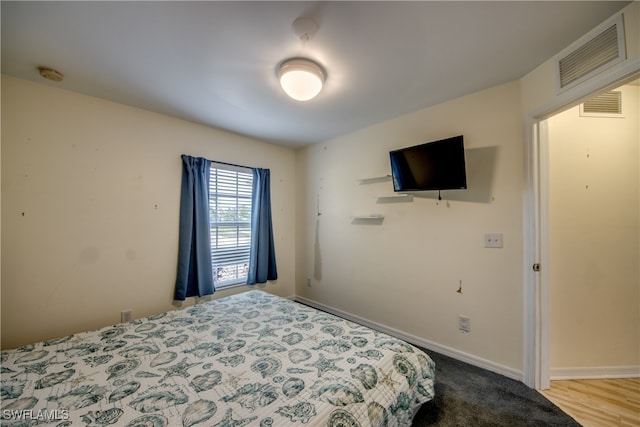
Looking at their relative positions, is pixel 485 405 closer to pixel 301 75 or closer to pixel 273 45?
pixel 301 75

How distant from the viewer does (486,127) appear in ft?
6.89

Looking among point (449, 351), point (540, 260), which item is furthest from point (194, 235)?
point (540, 260)

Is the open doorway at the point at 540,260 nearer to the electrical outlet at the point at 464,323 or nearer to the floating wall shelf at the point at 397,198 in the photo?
the electrical outlet at the point at 464,323

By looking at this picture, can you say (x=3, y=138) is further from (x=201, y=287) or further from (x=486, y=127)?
(x=486, y=127)

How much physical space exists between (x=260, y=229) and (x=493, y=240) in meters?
2.64

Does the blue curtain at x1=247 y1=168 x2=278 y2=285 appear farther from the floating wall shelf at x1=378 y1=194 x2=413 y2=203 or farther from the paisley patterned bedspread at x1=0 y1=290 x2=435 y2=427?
the floating wall shelf at x1=378 y1=194 x2=413 y2=203

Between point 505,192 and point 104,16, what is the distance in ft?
9.63

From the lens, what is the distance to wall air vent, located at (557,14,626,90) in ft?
4.31

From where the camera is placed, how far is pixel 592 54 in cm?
144

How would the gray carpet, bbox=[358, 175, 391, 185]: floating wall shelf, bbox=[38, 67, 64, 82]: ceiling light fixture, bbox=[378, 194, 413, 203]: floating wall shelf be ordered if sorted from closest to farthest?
the gray carpet
bbox=[38, 67, 64, 82]: ceiling light fixture
bbox=[378, 194, 413, 203]: floating wall shelf
bbox=[358, 175, 391, 185]: floating wall shelf

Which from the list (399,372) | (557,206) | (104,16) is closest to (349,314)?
(399,372)

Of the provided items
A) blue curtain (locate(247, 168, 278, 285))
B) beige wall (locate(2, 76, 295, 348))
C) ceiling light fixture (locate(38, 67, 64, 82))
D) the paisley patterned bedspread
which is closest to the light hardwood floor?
the paisley patterned bedspread

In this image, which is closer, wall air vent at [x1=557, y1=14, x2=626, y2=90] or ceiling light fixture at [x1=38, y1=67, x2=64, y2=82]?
wall air vent at [x1=557, y1=14, x2=626, y2=90]

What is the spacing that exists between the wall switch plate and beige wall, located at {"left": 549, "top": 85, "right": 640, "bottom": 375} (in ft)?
1.29
